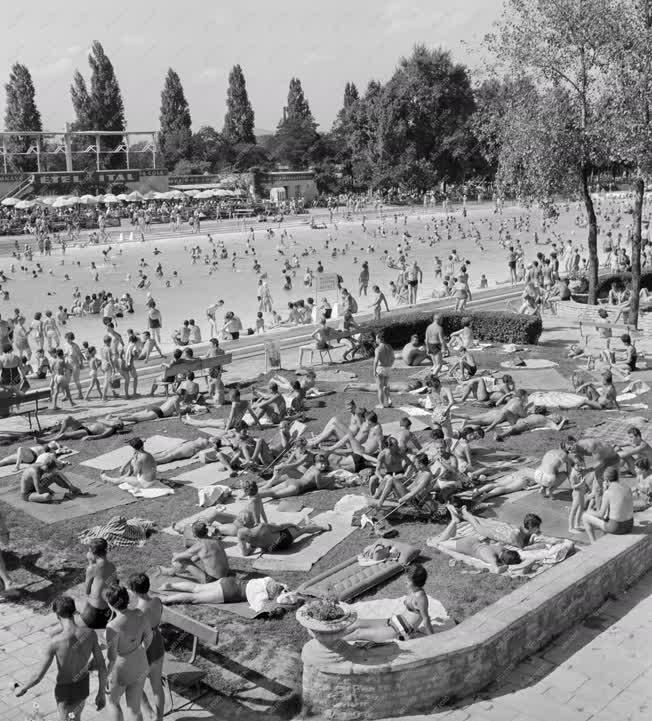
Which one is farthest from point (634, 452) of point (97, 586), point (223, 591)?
point (97, 586)

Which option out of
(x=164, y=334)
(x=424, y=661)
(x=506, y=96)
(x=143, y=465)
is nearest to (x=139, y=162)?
(x=164, y=334)

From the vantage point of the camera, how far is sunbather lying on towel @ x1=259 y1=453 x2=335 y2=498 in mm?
11555

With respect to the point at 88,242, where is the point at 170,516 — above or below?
below

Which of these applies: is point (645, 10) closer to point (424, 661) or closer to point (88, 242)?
point (424, 661)

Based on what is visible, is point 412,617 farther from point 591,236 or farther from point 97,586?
point 591,236

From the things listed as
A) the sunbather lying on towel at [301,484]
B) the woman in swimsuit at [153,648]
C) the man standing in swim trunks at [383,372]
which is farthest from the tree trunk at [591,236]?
the woman in swimsuit at [153,648]

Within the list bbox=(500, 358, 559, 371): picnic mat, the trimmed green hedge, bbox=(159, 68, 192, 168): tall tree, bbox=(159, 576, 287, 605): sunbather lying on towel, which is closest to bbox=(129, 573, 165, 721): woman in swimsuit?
bbox=(159, 576, 287, 605): sunbather lying on towel

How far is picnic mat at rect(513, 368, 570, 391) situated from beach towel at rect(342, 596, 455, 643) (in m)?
9.02

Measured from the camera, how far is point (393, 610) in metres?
8.16

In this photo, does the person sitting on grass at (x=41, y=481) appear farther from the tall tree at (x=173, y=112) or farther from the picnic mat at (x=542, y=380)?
the tall tree at (x=173, y=112)

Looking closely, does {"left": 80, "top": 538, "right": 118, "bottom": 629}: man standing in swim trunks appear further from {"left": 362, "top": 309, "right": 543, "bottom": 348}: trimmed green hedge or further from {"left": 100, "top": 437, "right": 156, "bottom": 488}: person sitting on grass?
{"left": 362, "top": 309, "right": 543, "bottom": 348}: trimmed green hedge

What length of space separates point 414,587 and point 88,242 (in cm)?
4543

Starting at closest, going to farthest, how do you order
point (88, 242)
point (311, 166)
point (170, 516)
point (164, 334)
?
point (170, 516)
point (164, 334)
point (88, 242)
point (311, 166)

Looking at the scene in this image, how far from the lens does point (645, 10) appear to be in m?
20.9
